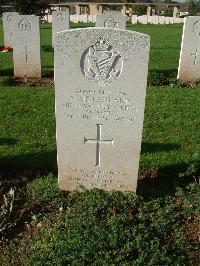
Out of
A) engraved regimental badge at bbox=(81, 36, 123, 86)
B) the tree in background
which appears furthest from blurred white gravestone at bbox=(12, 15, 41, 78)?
the tree in background

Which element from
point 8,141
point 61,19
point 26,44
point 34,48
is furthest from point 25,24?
point 8,141

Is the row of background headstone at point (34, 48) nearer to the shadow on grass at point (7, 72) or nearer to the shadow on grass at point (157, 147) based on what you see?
the shadow on grass at point (7, 72)

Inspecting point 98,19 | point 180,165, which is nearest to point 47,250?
point 180,165

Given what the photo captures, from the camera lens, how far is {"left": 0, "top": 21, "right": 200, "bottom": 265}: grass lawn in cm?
393

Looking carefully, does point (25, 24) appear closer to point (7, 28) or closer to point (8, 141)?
point (8, 141)

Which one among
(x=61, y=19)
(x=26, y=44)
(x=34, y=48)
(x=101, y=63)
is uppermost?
(x=101, y=63)

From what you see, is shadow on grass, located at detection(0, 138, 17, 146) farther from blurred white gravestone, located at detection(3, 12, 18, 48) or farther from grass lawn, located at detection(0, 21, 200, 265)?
blurred white gravestone, located at detection(3, 12, 18, 48)

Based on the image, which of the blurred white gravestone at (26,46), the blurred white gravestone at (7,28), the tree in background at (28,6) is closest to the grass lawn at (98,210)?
the blurred white gravestone at (26,46)

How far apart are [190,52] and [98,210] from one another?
7427 mm

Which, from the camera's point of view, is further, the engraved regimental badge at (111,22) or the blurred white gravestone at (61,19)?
the blurred white gravestone at (61,19)

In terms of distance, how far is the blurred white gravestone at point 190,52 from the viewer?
1037 centimetres

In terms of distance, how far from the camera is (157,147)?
246 inches

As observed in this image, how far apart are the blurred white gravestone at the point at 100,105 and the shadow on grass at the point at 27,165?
27.4 inches

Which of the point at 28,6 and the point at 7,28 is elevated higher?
the point at 28,6
